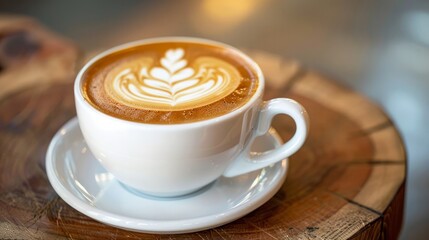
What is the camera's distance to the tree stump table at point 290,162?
655 millimetres

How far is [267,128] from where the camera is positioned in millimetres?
698

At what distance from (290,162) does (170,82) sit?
8.0 inches

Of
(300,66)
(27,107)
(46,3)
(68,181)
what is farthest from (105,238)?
(46,3)

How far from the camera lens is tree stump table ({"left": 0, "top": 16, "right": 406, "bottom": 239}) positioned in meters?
0.66

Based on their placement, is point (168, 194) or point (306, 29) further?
point (306, 29)

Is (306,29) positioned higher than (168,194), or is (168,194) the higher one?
(168,194)

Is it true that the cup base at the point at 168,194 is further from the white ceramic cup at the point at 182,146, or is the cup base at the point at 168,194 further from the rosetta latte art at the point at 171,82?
the rosetta latte art at the point at 171,82

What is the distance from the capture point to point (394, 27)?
2.08 m

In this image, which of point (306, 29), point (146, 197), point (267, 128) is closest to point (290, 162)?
point (267, 128)

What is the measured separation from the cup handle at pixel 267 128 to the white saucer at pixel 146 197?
0.09 ft

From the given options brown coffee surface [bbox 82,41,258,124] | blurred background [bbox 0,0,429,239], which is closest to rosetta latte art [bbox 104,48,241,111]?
brown coffee surface [bbox 82,41,258,124]

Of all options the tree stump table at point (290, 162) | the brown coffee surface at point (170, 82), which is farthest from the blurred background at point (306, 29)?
the brown coffee surface at point (170, 82)

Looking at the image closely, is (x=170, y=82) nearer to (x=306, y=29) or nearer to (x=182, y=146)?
(x=182, y=146)

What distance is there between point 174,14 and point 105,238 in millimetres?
1647
